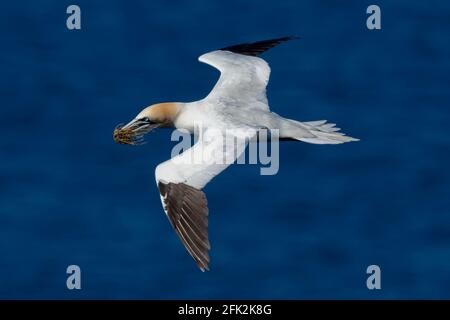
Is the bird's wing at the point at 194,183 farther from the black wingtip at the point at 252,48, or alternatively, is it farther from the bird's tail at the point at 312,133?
the black wingtip at the point at 252,48

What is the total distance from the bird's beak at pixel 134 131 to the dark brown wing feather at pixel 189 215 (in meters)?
1.16

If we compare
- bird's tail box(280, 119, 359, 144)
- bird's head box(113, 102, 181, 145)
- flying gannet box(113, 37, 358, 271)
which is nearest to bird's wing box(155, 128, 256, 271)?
flying gannet box(113, 37, 358, 271)

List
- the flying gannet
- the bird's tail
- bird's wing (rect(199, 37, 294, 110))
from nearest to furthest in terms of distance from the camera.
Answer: the flying gannet < the bird's tail < bird's wing (rect(199, 37, 294, 110))

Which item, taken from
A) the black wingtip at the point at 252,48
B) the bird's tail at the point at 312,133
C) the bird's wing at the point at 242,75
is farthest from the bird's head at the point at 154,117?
the black wingtip at the point at 252,48

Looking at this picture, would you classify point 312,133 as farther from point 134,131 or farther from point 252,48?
point 252,48

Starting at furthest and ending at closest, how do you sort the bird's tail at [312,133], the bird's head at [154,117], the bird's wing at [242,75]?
1. the bird's wing at [242,75]
2. the bird's head at [154,117]
3. the bird's tail at [312,133]

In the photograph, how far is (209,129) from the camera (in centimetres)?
1795

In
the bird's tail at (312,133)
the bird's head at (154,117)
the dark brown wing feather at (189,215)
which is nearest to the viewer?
the dark brown wing feather at (189,215)

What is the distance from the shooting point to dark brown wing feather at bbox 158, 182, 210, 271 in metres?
16.9

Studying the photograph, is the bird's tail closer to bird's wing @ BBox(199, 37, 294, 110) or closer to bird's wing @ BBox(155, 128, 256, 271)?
bird's wing @ BBox(199, 37, 294, 110)

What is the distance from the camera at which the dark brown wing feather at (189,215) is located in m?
16.9

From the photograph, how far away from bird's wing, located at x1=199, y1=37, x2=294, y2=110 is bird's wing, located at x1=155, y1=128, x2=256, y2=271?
136cm

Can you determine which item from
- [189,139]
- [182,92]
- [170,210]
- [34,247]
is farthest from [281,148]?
[170,210]

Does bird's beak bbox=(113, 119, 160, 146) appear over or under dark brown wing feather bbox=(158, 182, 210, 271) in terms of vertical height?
over
